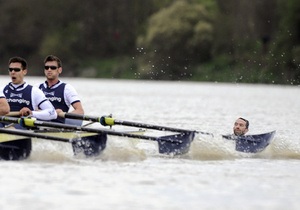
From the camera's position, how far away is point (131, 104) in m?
39.5

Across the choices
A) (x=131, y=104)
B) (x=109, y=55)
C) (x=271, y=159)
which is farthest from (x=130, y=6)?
(x=271, y=159)

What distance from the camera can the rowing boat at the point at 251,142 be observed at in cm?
1916

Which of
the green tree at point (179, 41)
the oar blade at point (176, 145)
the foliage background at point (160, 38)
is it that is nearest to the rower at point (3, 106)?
the oar blade at point (176, 145)

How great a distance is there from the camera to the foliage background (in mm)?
78250

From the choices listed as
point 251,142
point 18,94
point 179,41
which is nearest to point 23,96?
point 18,94

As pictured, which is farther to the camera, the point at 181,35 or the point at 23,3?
the point at 23,3

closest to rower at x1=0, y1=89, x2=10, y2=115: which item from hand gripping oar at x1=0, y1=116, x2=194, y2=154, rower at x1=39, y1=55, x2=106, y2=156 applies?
hand gripping oar at x1=0, y1=116, x2=194, y2=154

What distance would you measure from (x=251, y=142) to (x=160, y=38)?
6696 centimetres

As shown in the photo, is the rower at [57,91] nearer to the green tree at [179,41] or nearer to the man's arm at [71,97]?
the man's arm at [71,97]

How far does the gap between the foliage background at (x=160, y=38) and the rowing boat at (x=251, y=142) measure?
169ft

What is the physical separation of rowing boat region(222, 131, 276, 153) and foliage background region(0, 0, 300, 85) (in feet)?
169

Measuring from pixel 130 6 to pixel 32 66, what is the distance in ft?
36.4

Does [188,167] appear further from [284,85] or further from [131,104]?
[284,85]

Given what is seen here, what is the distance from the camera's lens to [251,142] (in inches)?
760
